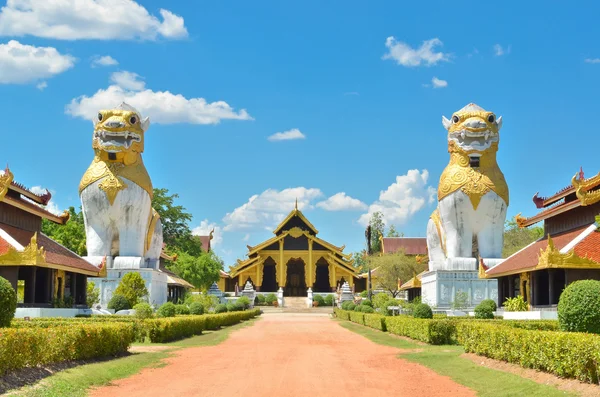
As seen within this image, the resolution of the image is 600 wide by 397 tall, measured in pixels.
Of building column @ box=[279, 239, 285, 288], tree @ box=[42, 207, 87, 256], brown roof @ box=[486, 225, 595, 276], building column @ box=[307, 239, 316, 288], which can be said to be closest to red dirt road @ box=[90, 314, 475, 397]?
brown roof @ box=[486, 225, 595, 276]

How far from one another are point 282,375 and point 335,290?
181 ft

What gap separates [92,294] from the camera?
38000 millimetres

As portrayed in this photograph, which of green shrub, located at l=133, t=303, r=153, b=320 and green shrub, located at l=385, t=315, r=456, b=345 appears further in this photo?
green shrub, located at l=133, t=303, r=153, b=320

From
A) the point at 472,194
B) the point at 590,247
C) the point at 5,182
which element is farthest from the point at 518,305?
the point at 5,182

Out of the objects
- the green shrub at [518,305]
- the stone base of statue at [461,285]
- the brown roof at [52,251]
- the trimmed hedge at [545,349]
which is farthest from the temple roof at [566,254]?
the brown roof at [52,251]

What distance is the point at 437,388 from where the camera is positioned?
12.9 meters

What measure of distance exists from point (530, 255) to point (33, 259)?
18935 millimetres

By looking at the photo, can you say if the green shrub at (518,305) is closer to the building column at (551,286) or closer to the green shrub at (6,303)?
the building column at (551,286)

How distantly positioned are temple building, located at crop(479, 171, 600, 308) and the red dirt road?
313 inches

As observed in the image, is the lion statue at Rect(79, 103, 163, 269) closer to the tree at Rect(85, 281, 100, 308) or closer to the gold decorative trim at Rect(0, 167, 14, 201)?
the tree at Rect(85, 281, 100, 308)

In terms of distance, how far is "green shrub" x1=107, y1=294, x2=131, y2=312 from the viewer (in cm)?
3400

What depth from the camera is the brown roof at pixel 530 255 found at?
2786cm

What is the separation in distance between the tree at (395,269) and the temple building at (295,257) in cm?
741

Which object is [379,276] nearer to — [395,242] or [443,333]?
[395,242]
